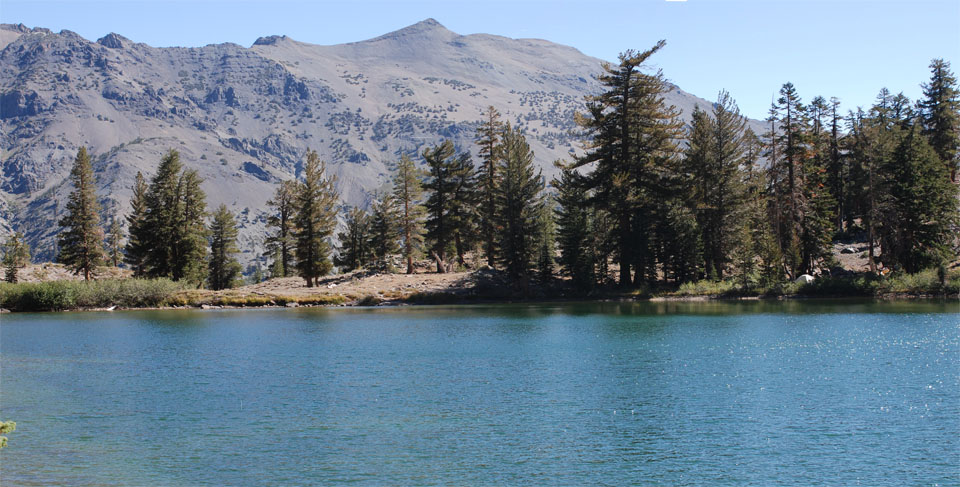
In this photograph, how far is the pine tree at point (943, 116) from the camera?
239ft

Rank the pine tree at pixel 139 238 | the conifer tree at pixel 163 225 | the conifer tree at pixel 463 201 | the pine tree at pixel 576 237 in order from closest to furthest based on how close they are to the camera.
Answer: the pine tree at pixel 576 237, the conifer tree at pixel 163 225, the pine tree at pixel 139 238, the conifer tree at pixel 463 201

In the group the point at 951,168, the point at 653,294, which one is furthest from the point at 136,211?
the point at 951,168

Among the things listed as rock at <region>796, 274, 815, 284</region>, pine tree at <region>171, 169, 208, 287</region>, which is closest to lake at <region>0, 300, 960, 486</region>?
rock at <region>796, 274, 815, 284</region>

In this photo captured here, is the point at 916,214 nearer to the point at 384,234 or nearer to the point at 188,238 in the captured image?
the point at 384,234

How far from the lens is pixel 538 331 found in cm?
4112

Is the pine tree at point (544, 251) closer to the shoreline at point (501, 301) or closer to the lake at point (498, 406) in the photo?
the shoreline at point (501, 301)

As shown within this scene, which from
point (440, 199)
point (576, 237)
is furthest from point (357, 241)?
point (576, 237)

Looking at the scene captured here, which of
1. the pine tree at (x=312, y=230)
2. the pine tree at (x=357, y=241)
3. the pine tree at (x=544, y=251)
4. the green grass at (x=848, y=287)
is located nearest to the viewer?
the green grass at (x=848, y=287)

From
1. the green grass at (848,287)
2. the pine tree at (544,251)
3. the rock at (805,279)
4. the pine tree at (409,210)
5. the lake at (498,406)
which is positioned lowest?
the lake at (498,406)

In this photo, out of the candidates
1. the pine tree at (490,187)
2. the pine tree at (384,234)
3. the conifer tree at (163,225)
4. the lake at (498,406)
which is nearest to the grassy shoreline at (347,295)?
the conifer tree at (163,225)

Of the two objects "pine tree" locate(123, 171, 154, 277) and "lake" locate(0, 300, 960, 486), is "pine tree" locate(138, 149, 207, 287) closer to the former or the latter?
"pine tree" locate(123, 171, 154, 277)

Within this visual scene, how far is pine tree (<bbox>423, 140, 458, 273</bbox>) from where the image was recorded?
251 ft

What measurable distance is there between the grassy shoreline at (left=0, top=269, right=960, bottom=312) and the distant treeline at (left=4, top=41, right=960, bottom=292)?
180 centimetres

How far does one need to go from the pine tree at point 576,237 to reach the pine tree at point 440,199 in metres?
15.1
